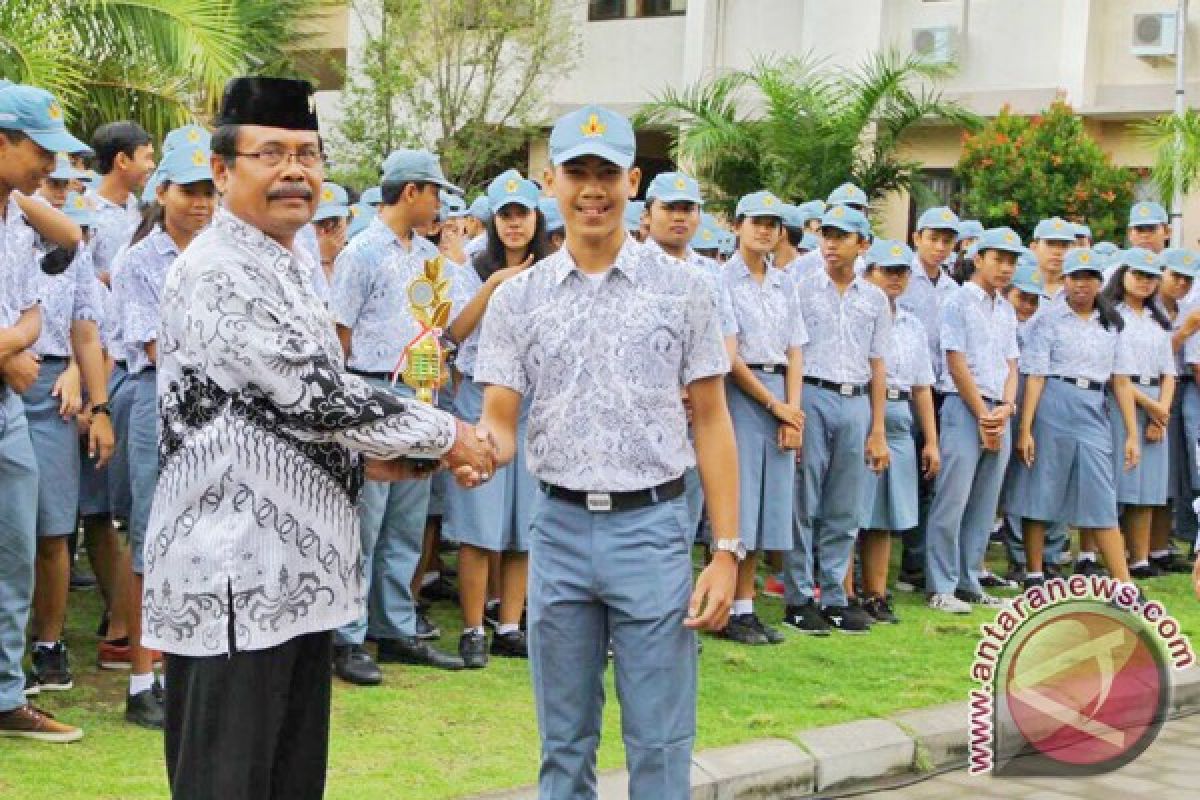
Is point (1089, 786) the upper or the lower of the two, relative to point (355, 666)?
lower

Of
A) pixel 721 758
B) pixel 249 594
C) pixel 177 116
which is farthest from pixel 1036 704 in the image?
pixel 177 116

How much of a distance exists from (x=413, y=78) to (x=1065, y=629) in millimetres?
14870

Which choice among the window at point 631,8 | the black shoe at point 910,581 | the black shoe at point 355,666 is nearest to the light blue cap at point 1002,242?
the black shoe at point 910,581

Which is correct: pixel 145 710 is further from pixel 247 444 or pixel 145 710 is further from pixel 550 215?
pixel 550 215

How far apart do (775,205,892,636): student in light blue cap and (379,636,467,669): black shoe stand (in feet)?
7.36

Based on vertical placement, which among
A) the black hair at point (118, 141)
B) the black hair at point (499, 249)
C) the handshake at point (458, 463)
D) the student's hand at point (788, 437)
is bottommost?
the student's hand at point (788, 437)

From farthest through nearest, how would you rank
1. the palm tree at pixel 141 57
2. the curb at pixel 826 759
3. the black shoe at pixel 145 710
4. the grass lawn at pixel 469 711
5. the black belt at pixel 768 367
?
the palm tree at pixel 141 57
the black belt at pixel 768 367
the black shoe at pixel 145 710
the curb at pixel 826 759
the grass lawn at pixel 469 711

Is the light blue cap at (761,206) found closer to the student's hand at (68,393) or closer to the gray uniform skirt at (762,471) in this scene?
the gray uniform skirt at (762,471)

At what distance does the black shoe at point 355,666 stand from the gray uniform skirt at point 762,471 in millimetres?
2232

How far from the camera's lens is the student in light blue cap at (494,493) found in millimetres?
8078

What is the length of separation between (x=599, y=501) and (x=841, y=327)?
5007 millimetres

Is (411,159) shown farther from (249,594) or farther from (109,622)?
(249,594)

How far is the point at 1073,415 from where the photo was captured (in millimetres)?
10961

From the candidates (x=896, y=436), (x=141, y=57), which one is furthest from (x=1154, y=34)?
(x=141, y=57)
